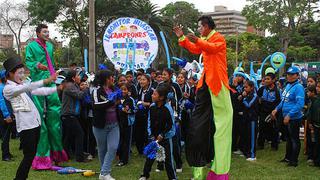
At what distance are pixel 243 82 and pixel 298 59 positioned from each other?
35.7 metres

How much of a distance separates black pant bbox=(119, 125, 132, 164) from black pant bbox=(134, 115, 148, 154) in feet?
2.07

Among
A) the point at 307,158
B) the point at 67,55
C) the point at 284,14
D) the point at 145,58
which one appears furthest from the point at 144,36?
the point at 67,55

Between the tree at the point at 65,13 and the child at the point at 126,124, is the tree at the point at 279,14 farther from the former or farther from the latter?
the child at the point at 126,124

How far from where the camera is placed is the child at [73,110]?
6871 mm

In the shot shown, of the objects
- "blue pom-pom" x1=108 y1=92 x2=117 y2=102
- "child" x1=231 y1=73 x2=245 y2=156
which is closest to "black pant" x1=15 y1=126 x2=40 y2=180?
"blue pom-pom" x1=108 y1=92 x2=117 y2=102

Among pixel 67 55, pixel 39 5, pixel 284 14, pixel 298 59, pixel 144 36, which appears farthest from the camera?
pixel 67 55

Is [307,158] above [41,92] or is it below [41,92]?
below

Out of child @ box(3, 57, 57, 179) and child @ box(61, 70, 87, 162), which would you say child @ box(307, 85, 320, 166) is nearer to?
child @ box(61, 70, 87, 162)

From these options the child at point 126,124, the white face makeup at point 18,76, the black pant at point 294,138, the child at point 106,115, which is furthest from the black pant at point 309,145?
the white face makeup at point 18,76

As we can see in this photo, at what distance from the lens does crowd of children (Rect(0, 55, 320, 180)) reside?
5102mm

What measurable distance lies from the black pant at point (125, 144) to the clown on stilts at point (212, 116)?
7.62ft

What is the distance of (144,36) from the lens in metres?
10.0

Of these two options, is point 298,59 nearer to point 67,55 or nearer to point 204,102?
point 67,55

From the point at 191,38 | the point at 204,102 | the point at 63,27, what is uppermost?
the point at 63,27
